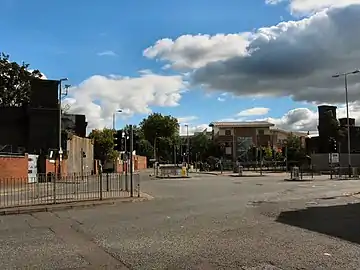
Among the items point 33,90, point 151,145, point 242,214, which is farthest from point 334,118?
point 242,214

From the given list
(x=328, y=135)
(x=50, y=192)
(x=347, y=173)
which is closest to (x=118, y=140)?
(x=50, y=192)

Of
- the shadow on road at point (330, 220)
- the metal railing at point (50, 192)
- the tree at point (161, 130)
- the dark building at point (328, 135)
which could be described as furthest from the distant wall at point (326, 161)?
the tree at point (161, 130)

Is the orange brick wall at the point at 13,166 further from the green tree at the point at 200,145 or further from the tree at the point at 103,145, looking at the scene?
the green tree at the point at 200,145

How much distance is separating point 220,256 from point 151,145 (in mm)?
134991

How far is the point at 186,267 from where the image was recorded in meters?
8.35

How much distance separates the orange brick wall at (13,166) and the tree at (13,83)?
30.1 m

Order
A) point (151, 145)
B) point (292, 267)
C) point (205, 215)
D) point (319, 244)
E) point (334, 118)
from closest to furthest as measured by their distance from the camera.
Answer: point (292, 267)
point (319, 244)
point (205, 215)
point (334, 118)
point (151, 145)

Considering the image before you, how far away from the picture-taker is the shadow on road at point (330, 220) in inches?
477

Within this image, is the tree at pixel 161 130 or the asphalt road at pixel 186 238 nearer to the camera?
the asphalt road at pixel 186 238

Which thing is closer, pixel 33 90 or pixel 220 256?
pixel 220 256

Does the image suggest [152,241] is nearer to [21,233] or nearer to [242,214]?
[21,233]

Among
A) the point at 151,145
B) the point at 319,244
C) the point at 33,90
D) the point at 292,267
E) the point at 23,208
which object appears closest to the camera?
the point at 292,267

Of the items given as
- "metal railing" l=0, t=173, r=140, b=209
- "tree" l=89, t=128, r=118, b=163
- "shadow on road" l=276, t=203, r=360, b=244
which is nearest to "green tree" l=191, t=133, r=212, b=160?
"tree" l=89, t=128, r=118, b=163

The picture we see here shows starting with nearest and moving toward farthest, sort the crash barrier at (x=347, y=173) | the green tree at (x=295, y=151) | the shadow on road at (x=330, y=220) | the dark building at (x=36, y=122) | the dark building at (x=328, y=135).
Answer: the shadow on road at (x=330, y=220) < the crash barrier at (x=347, y=173) < the dark building at (x=36, y=122) < the dark building at (x=328, y=135) < the green tree at (x=295, y=151)
